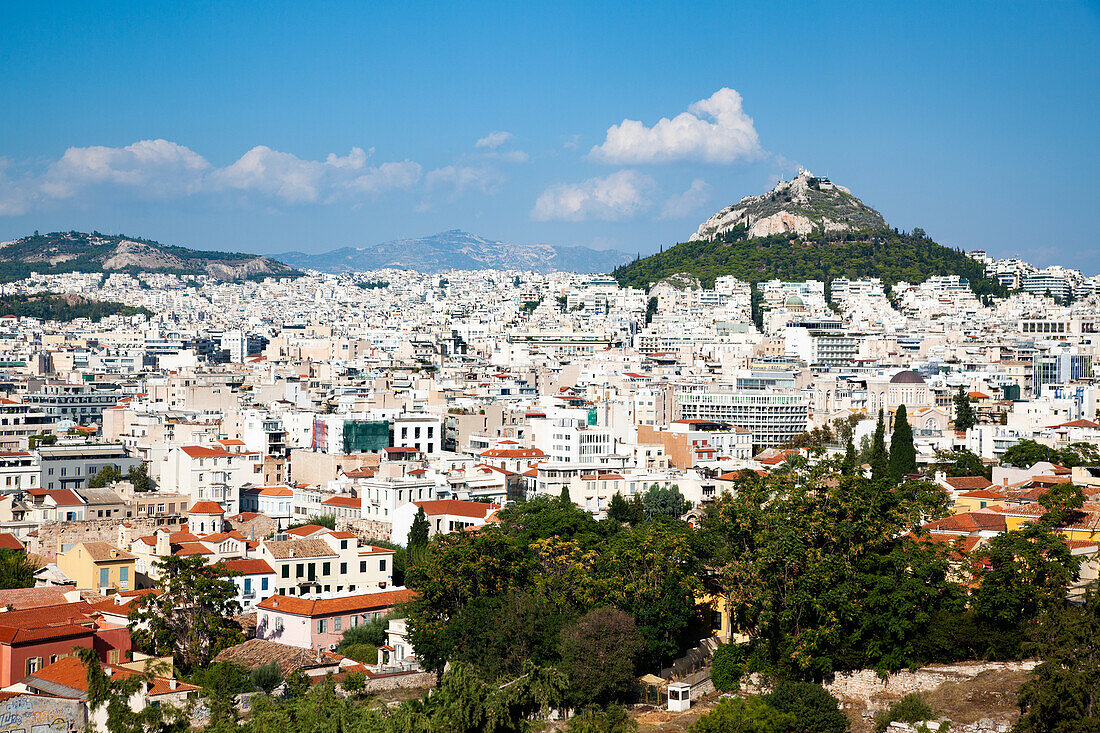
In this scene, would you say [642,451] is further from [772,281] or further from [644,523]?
[772,281]

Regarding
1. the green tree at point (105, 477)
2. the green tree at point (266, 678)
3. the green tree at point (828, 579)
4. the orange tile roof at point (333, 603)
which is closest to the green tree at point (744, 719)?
the green tree at point (828, 579)

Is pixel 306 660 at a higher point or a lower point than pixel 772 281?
lower

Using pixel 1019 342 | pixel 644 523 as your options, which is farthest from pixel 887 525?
pixel 1019 342

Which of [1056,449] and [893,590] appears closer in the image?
[893,590]

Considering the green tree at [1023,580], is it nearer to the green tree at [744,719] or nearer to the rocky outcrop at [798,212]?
the green tree at [744,719]

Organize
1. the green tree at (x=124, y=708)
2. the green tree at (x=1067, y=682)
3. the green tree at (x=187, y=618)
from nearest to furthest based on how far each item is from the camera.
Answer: the green tree at (x=1067, y=682), the green tree at (x=124, y=708), the green tree at (x=187, y=618)

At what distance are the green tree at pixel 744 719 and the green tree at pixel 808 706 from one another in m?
0.27

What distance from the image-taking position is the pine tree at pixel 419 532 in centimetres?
3020

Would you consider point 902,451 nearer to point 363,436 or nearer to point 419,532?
point 419,532

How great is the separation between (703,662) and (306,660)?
6.27 meters

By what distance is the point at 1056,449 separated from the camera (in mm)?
37219

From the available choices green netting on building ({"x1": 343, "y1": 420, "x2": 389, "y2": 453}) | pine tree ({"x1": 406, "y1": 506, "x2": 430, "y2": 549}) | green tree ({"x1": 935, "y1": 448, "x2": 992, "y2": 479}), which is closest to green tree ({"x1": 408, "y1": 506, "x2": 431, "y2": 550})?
pine tree ({"x1": 406, "y1": 506, "x2": 430, "y2": 549})

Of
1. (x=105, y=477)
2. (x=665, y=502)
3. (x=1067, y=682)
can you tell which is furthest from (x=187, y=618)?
(x=105, y=477)

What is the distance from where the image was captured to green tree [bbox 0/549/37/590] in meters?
27.2
